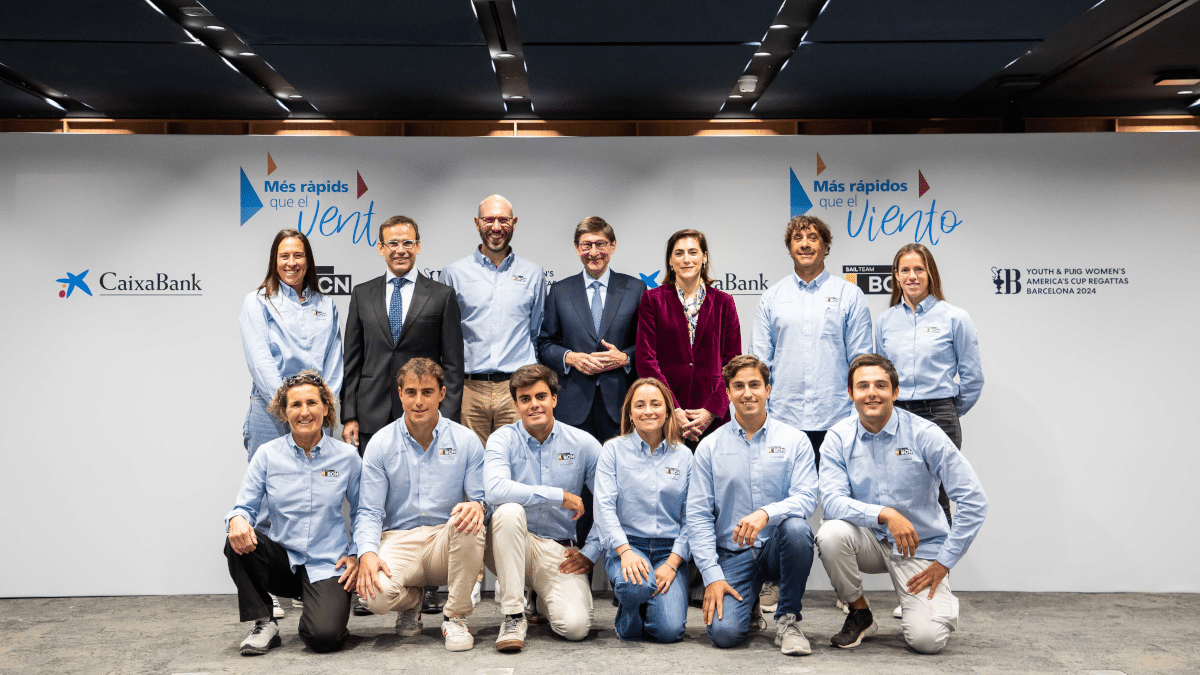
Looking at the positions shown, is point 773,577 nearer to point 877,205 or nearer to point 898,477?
point 898,477

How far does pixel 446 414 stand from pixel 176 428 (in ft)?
5.58

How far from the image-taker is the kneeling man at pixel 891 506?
321 cm

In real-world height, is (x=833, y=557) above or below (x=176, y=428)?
below

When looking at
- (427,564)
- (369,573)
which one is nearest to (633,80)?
(427,564)

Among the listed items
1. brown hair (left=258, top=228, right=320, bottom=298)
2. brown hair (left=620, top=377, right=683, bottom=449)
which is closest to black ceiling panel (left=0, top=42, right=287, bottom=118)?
brown hair (left=258, top=228, right=320, bottom=298)

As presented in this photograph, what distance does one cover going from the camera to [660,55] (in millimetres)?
3914

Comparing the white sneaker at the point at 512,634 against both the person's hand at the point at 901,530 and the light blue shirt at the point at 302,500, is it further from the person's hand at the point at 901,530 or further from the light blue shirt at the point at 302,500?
the person's hand at the point at 901,530

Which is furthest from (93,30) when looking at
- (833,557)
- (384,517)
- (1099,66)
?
(1099,66)

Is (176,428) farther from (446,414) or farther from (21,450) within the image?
(446,414)

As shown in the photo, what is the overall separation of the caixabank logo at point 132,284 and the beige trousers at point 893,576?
11.2 feet

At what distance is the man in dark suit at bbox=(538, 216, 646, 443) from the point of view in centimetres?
396

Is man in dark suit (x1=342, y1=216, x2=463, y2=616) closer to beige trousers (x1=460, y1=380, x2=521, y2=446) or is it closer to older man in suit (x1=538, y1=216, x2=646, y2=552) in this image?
beige trousers (x1=460, y1=380, x2=521, y2=446)

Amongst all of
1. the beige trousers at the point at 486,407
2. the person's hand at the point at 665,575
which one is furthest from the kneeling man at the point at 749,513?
the beige trousers at the point at 486,407

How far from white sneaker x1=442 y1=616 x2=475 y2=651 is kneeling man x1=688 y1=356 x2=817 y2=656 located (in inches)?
35.3
